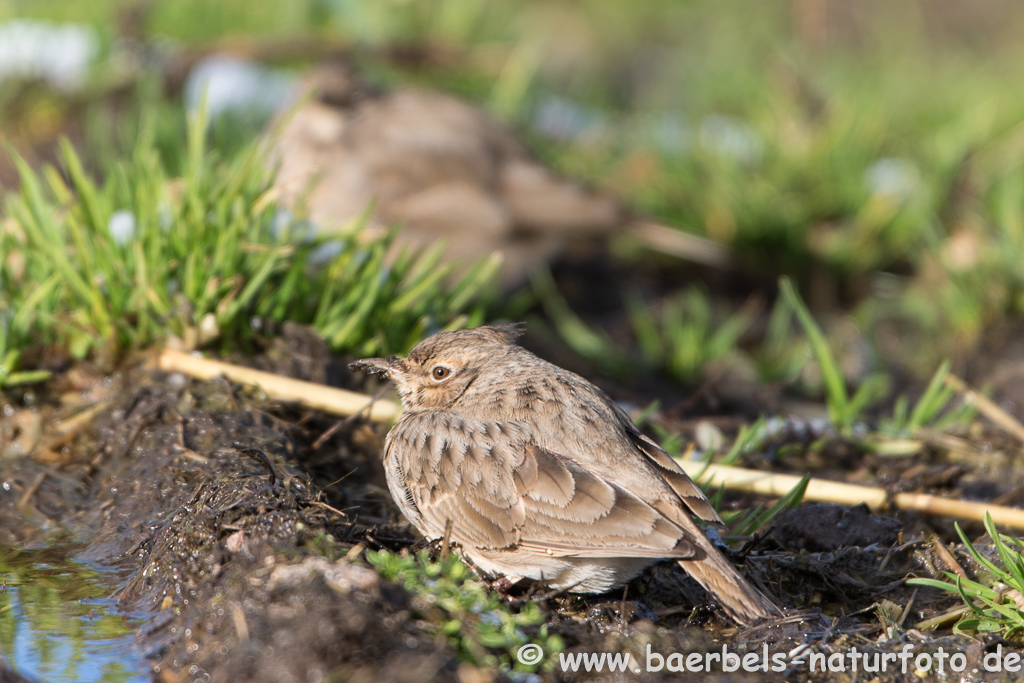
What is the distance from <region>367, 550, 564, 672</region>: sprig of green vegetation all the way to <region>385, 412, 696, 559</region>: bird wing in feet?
0.71

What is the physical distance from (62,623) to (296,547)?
89 cm

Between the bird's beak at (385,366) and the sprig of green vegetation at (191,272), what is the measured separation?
69 cm

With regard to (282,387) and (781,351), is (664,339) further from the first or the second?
(282,387)

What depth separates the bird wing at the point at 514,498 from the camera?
3447 mm

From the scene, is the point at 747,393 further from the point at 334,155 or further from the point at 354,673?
the point at 354,673

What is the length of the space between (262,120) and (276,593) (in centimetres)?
628

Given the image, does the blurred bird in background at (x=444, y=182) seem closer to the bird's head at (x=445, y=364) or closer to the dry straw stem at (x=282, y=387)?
the dry straw stem at (x=282, y=387)

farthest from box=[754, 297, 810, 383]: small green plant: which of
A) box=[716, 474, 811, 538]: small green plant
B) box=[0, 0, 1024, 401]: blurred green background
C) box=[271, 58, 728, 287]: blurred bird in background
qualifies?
box=[716, 474, 811, 538]: small green plant

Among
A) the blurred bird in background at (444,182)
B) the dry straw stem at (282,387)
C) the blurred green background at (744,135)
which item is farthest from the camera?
the blurred green background at (744,135)

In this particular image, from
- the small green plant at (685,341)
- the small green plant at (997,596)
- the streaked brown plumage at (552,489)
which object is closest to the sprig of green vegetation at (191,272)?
the streaked brown plumage at (552,489)

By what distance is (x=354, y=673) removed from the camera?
113 inches

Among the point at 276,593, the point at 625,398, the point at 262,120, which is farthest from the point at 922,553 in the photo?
the point at 262,120

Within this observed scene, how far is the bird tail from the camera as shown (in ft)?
11.2

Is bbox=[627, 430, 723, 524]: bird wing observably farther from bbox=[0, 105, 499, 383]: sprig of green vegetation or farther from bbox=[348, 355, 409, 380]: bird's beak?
bbox=[0, 105, 499, 383]: sprig of green vegetation
